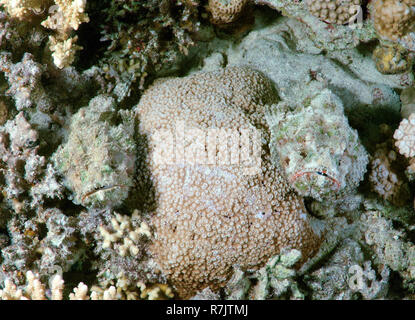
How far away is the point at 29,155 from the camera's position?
3.23 m

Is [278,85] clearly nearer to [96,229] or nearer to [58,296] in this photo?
[96,229]

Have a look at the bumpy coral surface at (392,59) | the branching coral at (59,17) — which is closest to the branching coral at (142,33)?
the branching coral at (59,17)

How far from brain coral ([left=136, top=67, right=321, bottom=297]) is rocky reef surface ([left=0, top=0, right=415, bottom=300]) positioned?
0.04 feet

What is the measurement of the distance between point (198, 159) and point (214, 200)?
0.42 metres

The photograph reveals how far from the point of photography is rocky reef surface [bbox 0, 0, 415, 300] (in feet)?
9.85

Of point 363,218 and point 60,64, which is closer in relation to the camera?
point 60,64

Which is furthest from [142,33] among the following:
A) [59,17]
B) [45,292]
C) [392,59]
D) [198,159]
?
[45,292]

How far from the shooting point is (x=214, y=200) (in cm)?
303

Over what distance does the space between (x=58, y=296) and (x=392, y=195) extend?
11.0 ft

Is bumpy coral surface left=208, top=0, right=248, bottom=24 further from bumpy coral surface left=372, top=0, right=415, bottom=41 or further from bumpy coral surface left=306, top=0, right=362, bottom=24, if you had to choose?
bumpy coral surface left=372, top=0, right=415, bottom=41

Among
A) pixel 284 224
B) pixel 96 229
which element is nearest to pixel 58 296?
pixel 96 229

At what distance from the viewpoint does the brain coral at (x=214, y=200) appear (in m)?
3.02

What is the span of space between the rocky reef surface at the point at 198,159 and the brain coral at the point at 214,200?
0.01 m

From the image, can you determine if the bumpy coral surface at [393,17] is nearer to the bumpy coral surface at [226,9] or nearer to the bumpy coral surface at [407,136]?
the bumpy coral surface at [407,136]
